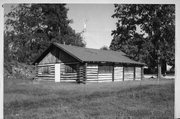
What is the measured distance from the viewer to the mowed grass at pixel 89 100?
521cm

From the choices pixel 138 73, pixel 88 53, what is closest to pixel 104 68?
pixel 88 53

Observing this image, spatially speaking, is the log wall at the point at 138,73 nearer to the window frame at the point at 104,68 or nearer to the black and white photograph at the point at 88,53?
the black and white photograph at the point at 88,53

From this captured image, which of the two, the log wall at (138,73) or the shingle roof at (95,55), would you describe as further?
the shingle roof at (95,55)

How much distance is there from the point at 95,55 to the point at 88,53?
0.30 metres

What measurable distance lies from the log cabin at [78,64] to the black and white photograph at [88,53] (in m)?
0.04

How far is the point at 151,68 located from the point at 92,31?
7.46ft

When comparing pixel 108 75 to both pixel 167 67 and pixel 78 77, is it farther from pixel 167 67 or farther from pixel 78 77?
pixel 167 67

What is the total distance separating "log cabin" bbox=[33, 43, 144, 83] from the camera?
7605 mm

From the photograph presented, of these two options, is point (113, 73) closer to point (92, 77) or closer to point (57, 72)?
point (92, 77)

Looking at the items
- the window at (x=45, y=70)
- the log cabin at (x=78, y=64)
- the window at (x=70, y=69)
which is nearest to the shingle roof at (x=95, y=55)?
the log cabin at (x=78, y=64)

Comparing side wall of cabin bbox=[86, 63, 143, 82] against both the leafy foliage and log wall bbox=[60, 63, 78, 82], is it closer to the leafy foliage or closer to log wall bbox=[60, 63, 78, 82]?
log wall bbox=[60, 63, 78, 82]

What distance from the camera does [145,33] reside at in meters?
6.93

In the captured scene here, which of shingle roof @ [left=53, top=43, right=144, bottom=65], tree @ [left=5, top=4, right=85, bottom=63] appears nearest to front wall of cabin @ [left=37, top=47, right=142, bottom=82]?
shingle roof @ [left=53, top=43, right=144, bottom=65]

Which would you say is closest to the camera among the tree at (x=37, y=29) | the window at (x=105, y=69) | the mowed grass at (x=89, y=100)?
the mowed grass at (x=89, y=100)
